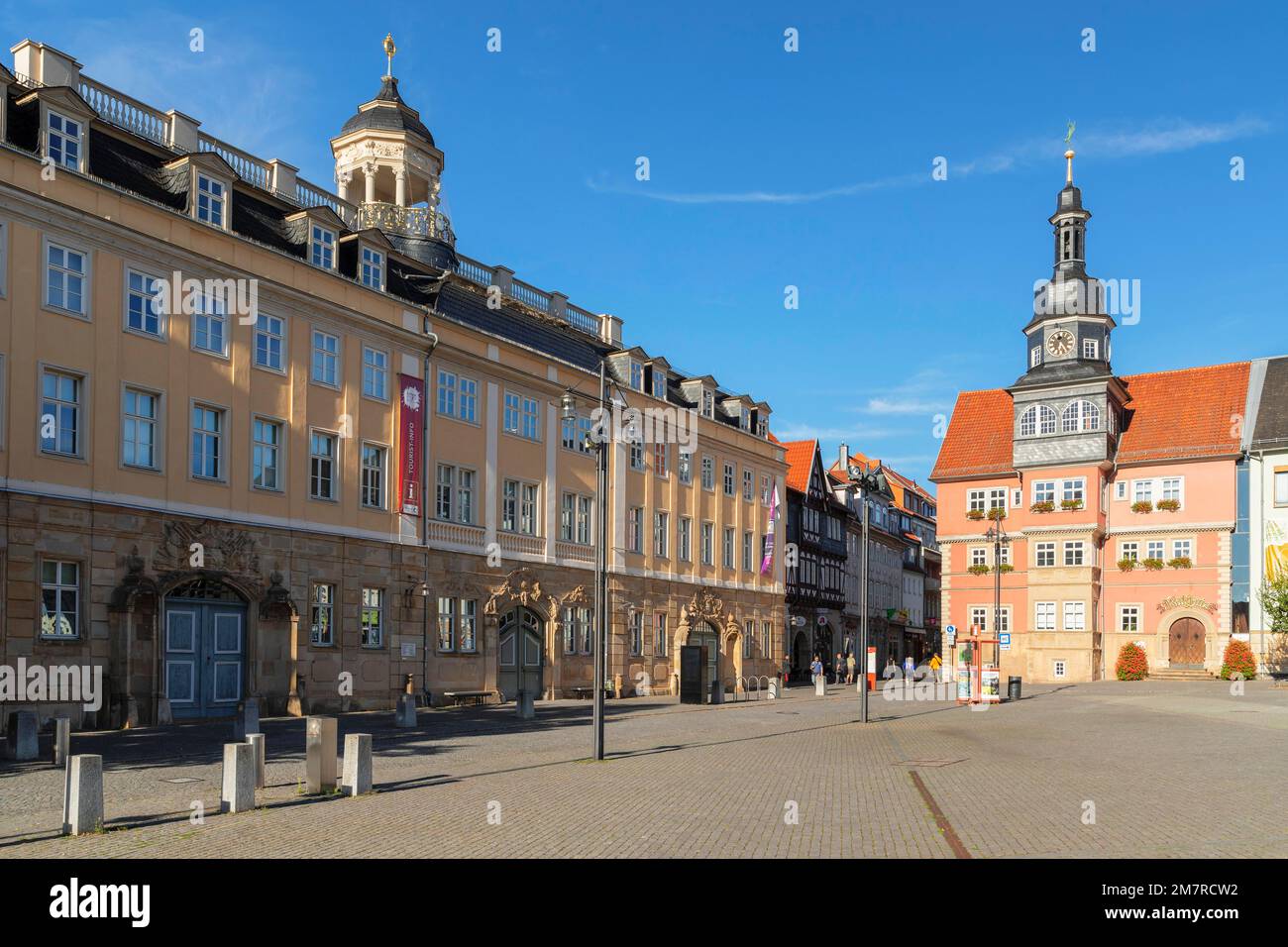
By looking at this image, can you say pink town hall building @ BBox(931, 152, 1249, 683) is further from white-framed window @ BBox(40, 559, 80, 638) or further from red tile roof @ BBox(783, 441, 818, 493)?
white-framed window @ BBox(40, 559, 80, 638)

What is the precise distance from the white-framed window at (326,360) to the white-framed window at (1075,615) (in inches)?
1768

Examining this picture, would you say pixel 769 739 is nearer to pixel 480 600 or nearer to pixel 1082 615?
pixel 480 600

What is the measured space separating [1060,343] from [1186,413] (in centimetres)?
793

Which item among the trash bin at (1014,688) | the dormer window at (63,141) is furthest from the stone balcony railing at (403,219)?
the trash bin at (1014,688)

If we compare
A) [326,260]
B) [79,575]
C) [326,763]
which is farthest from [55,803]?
[326,260]

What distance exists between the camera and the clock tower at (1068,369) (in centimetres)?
6538

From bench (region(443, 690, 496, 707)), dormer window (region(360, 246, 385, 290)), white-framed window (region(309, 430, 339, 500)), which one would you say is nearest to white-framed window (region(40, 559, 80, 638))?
white-framed window (region(309, 430, 339, 500))

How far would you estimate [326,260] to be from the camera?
111 ft

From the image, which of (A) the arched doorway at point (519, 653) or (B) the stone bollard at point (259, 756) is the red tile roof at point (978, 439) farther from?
(B) the stone bollard at point (259, 756)

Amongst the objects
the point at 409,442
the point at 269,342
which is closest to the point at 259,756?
the point at 269,342

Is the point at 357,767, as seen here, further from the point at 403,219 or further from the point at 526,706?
the point at 403,219

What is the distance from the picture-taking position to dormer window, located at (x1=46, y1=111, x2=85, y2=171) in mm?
25875

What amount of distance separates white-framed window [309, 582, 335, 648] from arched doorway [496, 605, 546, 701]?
7.51 metres
